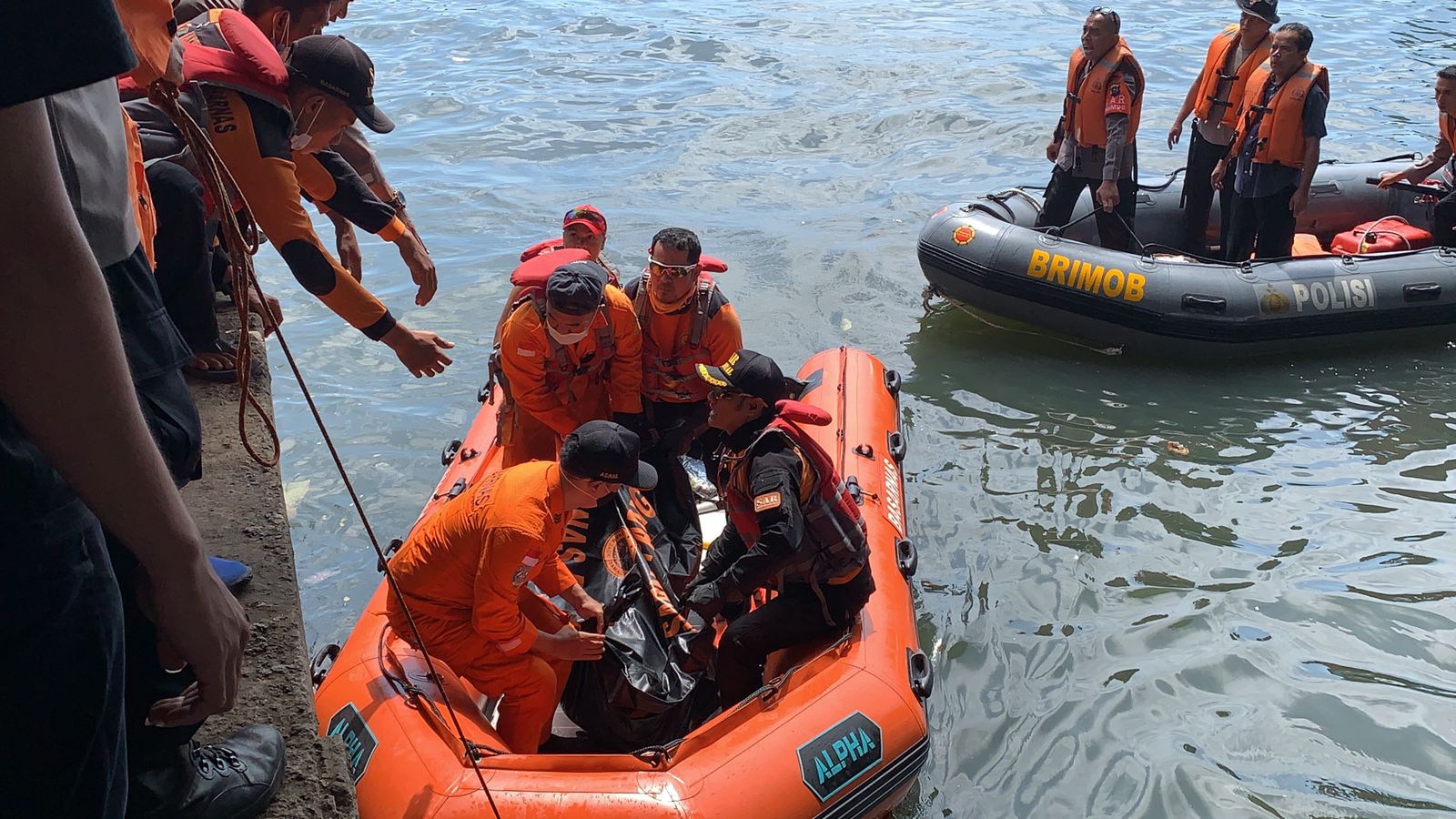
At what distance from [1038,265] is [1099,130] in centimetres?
98

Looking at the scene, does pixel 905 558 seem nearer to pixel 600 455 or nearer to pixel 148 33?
pixel 600 455

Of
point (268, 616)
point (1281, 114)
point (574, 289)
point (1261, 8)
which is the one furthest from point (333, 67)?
point (1261, 8)

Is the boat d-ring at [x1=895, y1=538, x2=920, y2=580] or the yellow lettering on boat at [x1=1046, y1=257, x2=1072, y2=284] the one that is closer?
the boat d-ring at [x1=895, y1=538, x2=920, y2=580]

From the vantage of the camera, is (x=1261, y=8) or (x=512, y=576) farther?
(x=1261, y=8)

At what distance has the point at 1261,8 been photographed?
719cm

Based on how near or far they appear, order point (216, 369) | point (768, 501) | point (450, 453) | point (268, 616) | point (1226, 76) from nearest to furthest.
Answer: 1. point (268, 616)
2. point (216, 369)
3. point (768, 501)
4. point (450, 453)
5. point (1226, 76)

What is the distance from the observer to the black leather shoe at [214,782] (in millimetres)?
1577

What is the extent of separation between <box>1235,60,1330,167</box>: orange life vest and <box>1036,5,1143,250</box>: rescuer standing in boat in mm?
696

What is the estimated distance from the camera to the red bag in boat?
7.69m

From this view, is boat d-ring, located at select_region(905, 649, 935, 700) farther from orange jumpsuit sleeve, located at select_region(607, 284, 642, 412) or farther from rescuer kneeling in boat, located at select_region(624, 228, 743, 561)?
orange jumpsuit sleeve, located at select_region(607, 284, 642, 412)

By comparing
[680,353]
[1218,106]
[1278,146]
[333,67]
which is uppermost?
[333,67]

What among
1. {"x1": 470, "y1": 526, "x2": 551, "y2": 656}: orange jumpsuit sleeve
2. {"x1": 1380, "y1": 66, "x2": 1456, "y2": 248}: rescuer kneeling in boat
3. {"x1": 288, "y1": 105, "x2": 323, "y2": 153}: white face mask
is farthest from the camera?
{"x1": 1380, "y1": 66, "x2": 1456, "y2": 248}: rescuer kneeling in boat

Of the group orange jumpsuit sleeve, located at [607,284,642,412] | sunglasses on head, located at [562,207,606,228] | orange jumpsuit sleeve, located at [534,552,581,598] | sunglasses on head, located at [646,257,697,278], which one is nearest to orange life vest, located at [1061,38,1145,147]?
sunglasses on head, located at [562,207,606,228]

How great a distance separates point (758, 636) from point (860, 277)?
526cm
